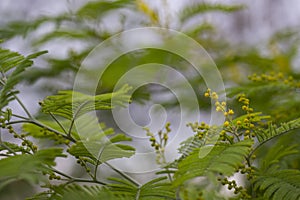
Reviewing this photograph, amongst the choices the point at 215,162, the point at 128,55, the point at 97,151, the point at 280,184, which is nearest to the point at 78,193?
the point at 97,151

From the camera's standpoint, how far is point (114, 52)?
1.75 m

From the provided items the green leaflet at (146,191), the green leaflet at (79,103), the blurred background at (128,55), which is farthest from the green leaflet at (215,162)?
the blurred background at (128,55)

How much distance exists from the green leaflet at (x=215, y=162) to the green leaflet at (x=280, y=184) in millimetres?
103

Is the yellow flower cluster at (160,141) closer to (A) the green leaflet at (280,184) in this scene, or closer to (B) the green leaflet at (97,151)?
(B) the green leaflet at (97,151)

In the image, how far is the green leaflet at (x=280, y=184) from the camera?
0.81m

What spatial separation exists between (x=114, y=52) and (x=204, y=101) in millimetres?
389

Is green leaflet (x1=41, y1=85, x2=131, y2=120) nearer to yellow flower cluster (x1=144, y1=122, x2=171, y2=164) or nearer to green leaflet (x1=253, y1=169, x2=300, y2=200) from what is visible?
yellow flower cluster (x1=144, y1=122, x2=171, y2=164)

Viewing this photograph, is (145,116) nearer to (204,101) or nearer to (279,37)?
(204,101)

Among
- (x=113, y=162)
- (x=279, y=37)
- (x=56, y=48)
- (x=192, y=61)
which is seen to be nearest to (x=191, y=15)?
(x=192, y=61)

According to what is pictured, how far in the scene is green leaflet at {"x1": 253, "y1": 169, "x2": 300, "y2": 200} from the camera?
0.81 meters

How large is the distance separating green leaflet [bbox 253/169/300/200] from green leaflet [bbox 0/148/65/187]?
37 centimetres

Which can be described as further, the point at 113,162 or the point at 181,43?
the point at 181,43

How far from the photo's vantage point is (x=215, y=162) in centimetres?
73

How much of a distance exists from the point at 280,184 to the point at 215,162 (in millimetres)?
184
